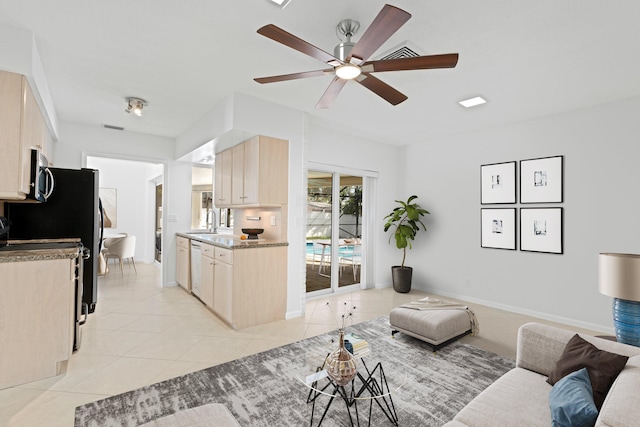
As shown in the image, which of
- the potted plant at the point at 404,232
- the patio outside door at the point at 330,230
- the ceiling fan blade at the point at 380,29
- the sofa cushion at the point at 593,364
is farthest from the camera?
the potted plant at the point at 404,232

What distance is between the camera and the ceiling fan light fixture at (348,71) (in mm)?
2023

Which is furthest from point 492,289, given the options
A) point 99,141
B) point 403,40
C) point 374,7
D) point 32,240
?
point 99,141

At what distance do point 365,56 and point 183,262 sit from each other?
4.33m

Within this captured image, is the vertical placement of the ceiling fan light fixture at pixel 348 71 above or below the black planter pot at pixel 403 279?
above

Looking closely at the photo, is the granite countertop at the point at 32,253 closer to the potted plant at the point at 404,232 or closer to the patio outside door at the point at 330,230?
the patio outside door at the point at 330,230

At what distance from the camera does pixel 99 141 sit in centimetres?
477

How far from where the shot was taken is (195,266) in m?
4.55

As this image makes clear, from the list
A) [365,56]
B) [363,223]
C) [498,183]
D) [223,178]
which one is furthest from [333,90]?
[363,223]

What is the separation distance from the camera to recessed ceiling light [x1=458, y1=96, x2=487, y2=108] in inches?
138

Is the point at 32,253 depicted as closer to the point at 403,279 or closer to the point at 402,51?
the point at 402,51

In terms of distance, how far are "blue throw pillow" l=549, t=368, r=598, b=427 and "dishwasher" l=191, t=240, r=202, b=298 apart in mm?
4047

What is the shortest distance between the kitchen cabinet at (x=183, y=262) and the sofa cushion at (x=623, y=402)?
479 cm

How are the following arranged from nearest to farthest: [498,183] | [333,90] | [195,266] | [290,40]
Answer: [290,40] < [333,90] < [498,183] < [195,266]

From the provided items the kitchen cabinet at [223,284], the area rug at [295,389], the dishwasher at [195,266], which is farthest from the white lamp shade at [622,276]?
the dishwasher at [195,266]
